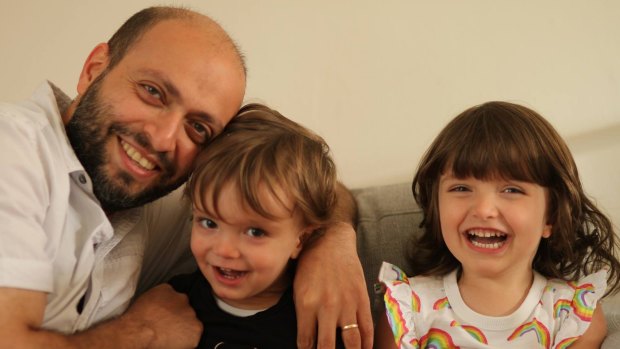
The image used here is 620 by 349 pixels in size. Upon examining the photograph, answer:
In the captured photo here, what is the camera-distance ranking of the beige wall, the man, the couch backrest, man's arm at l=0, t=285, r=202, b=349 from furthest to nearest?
the beige wall < the couch backrest < the man < man's arm at l=0, t=285, r=202, b=349

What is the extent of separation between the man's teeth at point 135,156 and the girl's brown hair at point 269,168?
0.11 m

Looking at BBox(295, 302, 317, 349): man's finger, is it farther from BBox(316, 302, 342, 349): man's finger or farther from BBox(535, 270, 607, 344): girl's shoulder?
BBox(535, 270, 607, 344): girl's shoulder

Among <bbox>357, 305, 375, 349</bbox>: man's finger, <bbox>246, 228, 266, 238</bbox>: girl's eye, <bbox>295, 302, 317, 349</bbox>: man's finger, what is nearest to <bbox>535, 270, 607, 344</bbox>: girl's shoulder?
<bbox>357, 305, 375, 349</bbox>: man's finger

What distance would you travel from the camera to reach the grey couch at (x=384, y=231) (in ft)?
4.82

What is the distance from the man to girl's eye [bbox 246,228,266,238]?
0.14 meters

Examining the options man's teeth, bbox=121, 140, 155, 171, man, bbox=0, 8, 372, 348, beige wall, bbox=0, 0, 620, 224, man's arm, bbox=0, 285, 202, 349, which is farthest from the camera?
beige wall, bbox=0, 0, 620, 224

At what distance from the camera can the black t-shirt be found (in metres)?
1.13

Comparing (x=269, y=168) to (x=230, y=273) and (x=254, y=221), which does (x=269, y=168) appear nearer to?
(x=254, y=221)

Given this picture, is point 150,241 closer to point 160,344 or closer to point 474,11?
point 160,344

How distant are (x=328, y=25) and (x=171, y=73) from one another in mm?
933

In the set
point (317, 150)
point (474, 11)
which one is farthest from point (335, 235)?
point (474, 11)

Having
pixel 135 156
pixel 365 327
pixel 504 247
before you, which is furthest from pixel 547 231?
pixel 135 156

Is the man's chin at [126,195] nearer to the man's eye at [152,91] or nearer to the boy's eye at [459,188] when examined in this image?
the man's eye at [152,91]

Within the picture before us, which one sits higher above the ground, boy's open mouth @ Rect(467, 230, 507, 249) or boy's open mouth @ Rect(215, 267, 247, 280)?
boy's open mouth @ Rect(467, 230, 507, 249)
